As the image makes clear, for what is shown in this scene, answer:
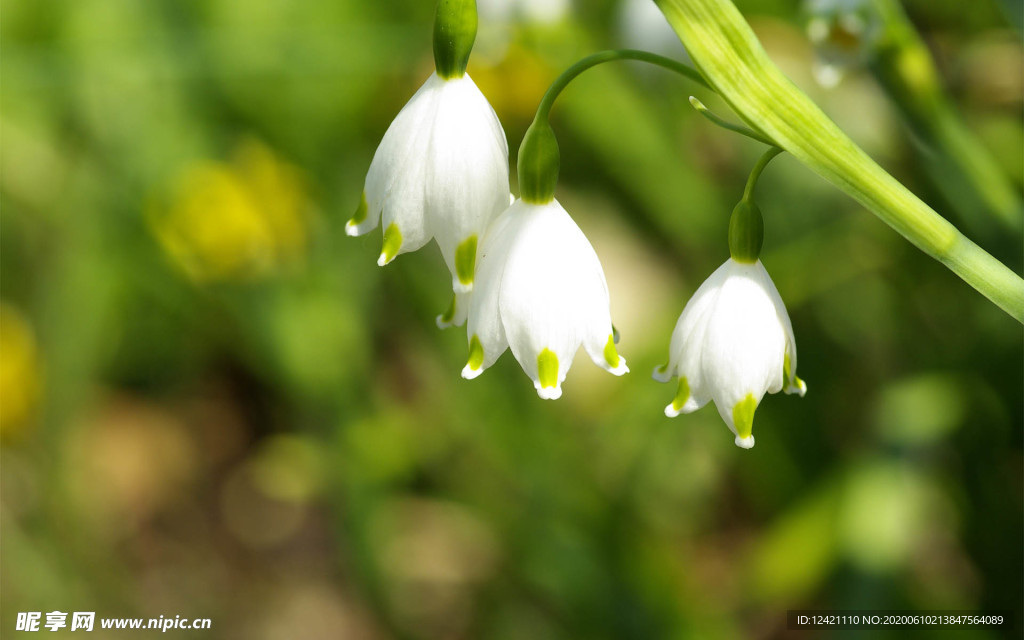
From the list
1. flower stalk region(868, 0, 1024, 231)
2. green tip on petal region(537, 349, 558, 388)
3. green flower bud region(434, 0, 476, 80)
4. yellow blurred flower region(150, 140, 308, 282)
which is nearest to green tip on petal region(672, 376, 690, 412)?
green tip on petal region(537, 349, 558, 388)

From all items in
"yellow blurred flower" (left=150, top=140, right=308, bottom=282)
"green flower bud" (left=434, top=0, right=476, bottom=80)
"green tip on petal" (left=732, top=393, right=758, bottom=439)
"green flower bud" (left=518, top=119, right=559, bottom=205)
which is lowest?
"green tip on petal" (left=732, top=393, right=758, bottom=439)

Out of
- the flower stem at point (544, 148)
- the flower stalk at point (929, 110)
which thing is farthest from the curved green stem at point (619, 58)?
→ the flower stalk at point (929, 110)

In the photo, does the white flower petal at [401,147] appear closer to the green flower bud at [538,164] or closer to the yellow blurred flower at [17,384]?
the green flower bud at [538,164]

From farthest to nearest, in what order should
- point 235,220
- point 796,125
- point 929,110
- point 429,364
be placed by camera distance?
point 235,220, point 429,364, point 929,110, point 796,125

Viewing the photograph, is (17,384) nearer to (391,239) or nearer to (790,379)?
(391,239)

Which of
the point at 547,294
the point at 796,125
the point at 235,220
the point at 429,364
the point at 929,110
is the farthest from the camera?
the point at 235,220

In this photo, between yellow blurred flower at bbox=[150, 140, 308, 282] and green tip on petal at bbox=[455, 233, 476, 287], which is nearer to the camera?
green tip on petal at bbox=[455, 233, 476, 287]

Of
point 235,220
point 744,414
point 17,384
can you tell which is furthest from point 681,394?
point 17,384

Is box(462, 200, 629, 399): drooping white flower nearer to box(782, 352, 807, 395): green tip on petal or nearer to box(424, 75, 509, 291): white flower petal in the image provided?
box(424, 75, 509, 291): white flower petal
